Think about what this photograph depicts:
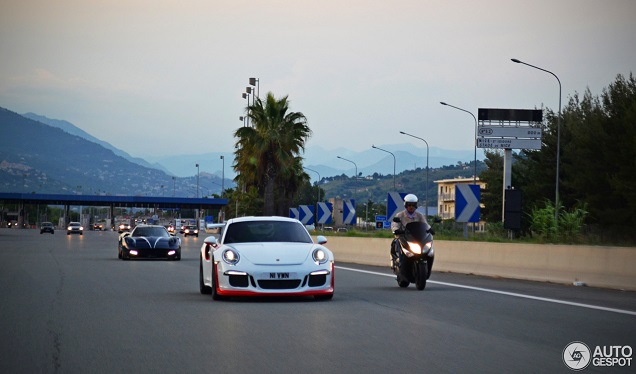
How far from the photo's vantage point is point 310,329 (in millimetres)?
12688

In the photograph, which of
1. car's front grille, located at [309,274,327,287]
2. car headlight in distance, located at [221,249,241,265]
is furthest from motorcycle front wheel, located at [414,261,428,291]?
car headlight in distance, located at [221,249,241,265]

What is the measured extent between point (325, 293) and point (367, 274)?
1020cm

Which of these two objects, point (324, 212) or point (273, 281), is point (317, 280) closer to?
point (273, 281)

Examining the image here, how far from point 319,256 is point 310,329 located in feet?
13.8

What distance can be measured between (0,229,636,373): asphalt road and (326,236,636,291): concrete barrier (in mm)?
518

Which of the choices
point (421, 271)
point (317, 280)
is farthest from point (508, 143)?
point (317, 280)

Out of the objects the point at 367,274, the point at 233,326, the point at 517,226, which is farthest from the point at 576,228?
the point at 233,326

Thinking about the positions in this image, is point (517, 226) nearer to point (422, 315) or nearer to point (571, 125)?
point (422, 315)

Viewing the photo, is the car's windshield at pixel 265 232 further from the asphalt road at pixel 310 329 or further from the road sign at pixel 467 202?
the road sign at pixel 467 202

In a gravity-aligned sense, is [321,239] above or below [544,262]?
above

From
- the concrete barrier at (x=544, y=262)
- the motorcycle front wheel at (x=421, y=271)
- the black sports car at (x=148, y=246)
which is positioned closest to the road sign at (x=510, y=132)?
the black sports car at (x=148, y=246)

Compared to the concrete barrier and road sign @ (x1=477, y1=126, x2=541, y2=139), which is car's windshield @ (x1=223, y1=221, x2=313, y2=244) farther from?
road sign @ (x1=477, y1=126, x2=541, y2=139)

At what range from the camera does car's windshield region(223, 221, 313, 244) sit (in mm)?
17812

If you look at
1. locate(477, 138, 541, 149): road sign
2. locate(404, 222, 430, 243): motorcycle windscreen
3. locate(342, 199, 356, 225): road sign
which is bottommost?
locate(404, 222, 430, 243): motorcycle windscreen
